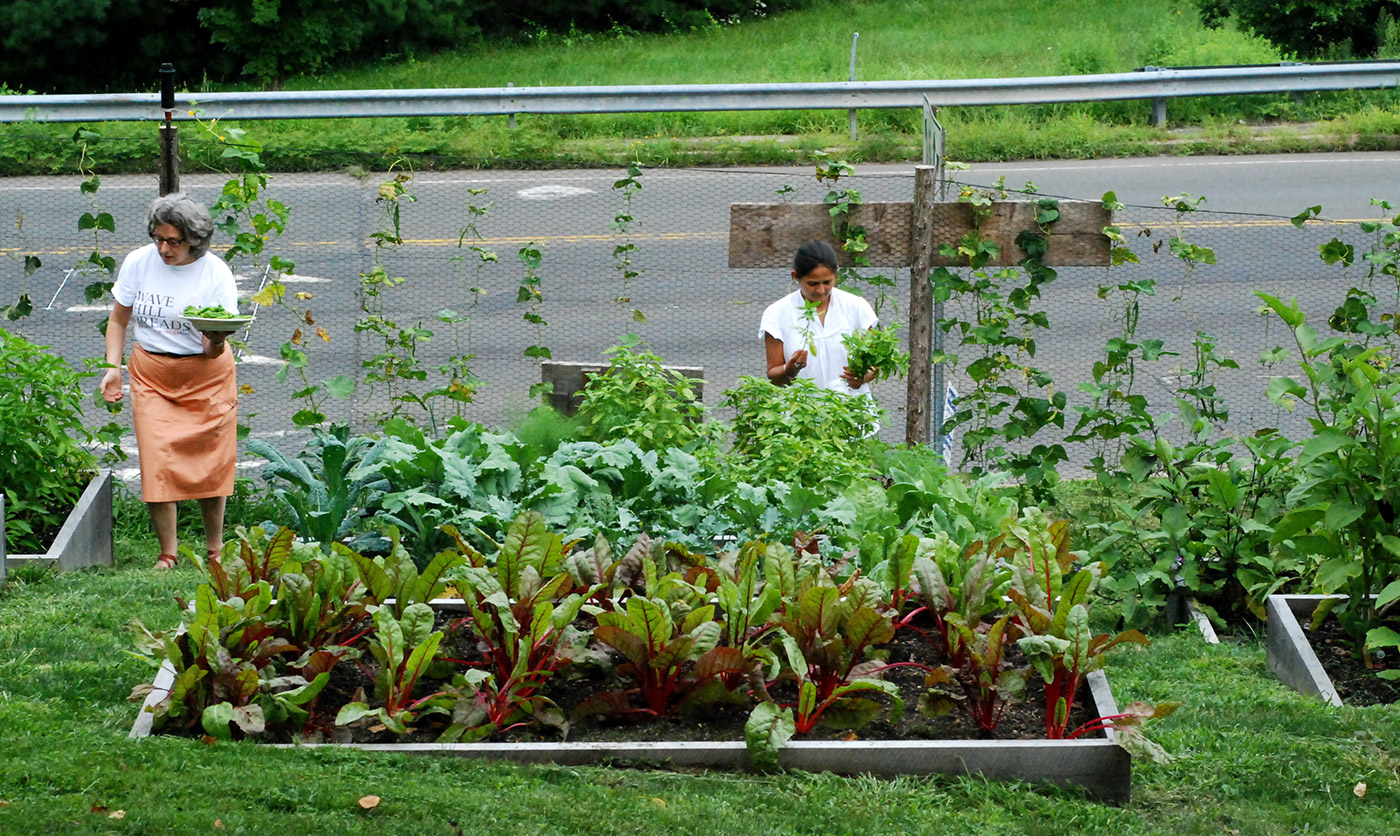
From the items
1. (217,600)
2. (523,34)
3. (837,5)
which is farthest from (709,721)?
(837,5)

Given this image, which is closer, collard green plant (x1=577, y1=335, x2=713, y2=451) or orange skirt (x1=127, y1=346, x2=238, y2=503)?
collard green plant (x1=577, y1=335, x2=713, y2=451)

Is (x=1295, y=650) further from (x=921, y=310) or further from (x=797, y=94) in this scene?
(x=797, y=94)

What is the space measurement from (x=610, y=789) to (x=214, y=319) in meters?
3.18

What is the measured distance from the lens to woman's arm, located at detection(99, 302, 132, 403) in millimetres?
6391

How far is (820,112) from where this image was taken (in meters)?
16.9

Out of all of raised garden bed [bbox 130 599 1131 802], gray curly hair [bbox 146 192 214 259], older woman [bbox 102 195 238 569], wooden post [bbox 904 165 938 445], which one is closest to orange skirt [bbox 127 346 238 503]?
older woman [bbox 102 195 238 569]

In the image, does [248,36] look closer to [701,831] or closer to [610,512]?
[610,512]

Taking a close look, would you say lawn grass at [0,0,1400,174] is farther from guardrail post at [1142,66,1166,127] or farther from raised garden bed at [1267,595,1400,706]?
raised garden bed at [1267,595,1400,706]

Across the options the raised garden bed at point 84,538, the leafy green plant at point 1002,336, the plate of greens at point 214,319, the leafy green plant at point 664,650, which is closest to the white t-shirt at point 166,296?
the plate of greens at point 214,319

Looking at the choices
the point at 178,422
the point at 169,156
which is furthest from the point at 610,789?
the point at 169,156

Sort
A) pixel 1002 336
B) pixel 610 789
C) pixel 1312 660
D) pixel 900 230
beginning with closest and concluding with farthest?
pixel 610 789, pixel 1312 660, pixel 1002 336, pixel 900 230

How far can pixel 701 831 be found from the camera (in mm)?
3740

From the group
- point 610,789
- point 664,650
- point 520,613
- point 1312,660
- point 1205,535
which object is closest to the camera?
point 610,789

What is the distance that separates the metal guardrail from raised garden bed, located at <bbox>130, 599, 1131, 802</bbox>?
31.4ft
